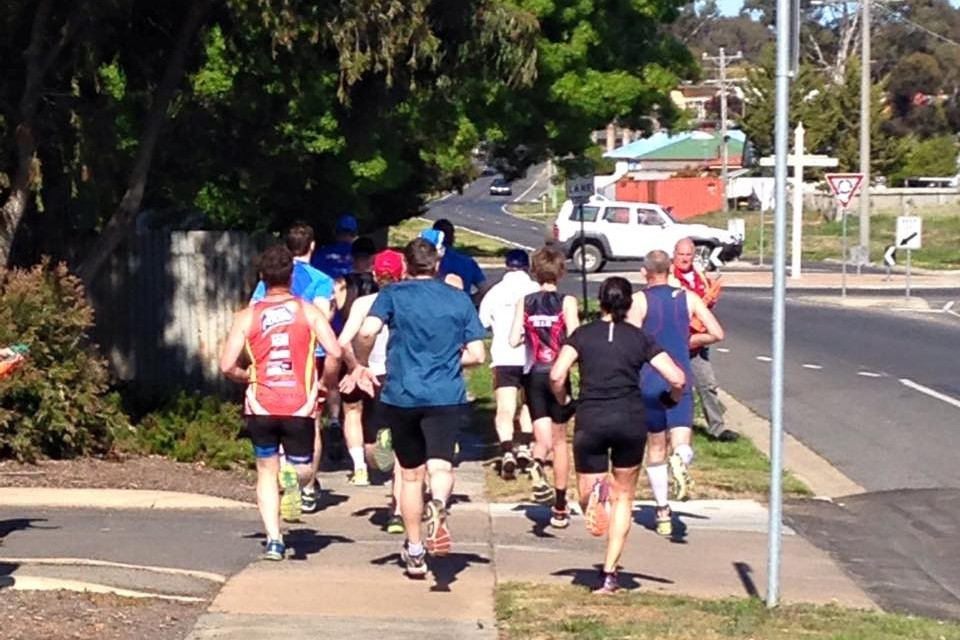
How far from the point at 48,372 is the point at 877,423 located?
8845mm

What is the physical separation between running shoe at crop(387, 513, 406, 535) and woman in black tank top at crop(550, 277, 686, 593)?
5.88 ft

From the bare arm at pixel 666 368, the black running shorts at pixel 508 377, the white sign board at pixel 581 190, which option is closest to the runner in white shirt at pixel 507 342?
the black running shorts at pixel 508 377

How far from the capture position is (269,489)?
29.6 ft

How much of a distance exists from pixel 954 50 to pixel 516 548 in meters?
89.3

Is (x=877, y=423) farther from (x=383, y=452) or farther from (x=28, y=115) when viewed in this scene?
(x=28, y=115)

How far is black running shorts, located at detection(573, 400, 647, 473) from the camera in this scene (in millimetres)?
8891

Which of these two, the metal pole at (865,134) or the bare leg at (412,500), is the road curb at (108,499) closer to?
the bare leg at (412,500)

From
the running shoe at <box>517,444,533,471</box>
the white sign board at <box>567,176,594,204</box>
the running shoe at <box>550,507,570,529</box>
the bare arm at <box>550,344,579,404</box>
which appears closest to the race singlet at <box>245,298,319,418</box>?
the bare arm at <box>550,344,579,404</box>

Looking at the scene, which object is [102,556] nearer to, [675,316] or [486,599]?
[486,599]

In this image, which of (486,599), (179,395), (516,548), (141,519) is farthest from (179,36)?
(486,599)

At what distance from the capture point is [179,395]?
13617 mm

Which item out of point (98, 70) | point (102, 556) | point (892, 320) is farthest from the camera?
point (892, 320)

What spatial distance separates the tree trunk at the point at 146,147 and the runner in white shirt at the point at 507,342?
107 inches

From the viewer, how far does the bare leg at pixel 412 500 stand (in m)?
8.80
